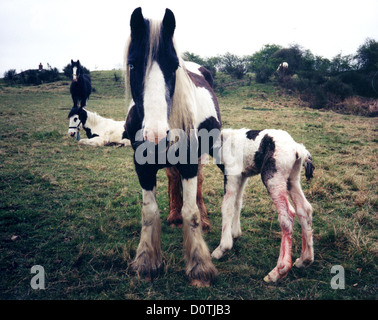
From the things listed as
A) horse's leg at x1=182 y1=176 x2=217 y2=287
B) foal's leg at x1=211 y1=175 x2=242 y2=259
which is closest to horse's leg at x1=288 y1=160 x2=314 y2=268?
foal's leg at x1=211 y1=175 x2=242 y2=259

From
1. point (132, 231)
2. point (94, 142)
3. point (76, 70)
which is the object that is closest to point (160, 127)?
point (132, 231)

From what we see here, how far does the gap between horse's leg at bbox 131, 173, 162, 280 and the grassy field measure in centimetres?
13

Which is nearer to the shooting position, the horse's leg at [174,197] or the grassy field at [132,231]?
the grassy field at [132,231]

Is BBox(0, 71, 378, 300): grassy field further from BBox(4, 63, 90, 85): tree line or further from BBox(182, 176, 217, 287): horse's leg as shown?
BBox(4, 63, 90, 85): tree line

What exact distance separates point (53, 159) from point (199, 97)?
5376 millimetres

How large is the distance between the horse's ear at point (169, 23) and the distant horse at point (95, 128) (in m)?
7.18

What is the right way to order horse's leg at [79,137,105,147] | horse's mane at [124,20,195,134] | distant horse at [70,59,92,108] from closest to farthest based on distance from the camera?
horse's mane at [124,20,195,134], horse's leg at [79,137,105,147], distant horse at [70,59,92,108]

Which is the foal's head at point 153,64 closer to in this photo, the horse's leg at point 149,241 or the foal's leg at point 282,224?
the horse's leg at point 149,241

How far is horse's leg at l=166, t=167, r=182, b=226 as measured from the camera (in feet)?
12.9

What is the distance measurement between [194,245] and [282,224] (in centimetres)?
103

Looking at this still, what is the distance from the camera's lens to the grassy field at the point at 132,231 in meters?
2.49

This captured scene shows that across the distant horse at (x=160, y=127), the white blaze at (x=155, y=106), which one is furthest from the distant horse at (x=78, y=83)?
the white blaze at (x=155, y=106)
